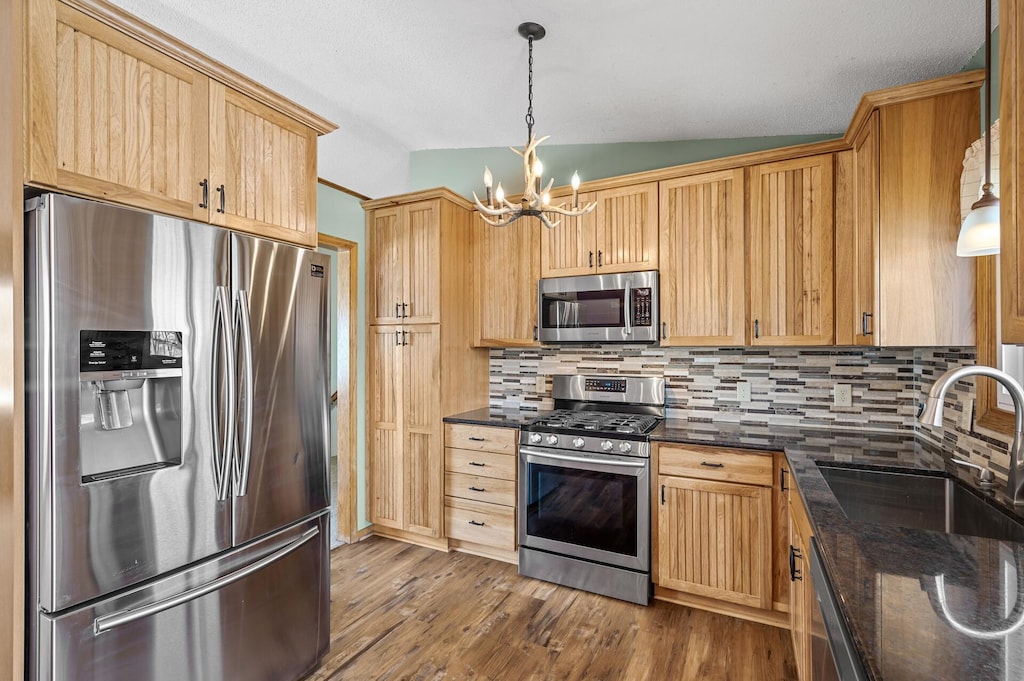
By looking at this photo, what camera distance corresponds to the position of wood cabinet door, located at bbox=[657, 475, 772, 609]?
8.00 ft

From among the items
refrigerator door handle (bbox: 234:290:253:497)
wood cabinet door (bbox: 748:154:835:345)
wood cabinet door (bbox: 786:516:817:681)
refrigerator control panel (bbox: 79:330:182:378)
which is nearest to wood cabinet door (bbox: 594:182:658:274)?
wood cabinet door (bbox: 748:154:835:345)

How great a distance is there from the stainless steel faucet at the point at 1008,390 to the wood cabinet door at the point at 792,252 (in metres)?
1.28

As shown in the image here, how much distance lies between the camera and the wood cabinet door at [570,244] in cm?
316

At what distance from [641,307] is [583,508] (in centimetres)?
124

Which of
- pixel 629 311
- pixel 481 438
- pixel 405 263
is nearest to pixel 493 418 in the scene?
pixel 481 438

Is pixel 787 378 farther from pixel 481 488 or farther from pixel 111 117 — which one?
pixel 111 117

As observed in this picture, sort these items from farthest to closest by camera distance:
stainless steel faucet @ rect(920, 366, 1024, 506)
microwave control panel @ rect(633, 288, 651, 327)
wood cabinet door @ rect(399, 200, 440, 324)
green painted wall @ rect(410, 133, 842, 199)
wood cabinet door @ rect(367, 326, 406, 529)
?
wood cabinet door @ rect(367, 326, 406, 529), wood cabinet door @ rect(399, 200, 440, 324), green painted wall @ rect(410, 133, 842, 199), microwave control panel @ rect(633, 288, 651, 327), stainless steel faucet @ rect(920, 366, 1024, 506)

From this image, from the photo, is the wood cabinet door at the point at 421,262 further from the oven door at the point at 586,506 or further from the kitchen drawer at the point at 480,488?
the oven door at the point at 586,506

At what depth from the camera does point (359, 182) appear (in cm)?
362

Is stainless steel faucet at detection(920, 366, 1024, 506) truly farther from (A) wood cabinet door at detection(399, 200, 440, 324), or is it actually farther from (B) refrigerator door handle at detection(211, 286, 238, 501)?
(A) wood cabinet door at detection(399, 200, 440, 324)

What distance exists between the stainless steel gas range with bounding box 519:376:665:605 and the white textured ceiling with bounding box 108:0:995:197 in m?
1.69

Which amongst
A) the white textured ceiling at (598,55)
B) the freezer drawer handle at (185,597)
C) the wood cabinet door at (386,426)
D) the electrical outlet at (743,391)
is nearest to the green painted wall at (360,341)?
the wood cabinet door at (386,426)

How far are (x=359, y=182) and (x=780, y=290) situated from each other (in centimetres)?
290

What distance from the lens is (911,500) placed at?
6.00ft
